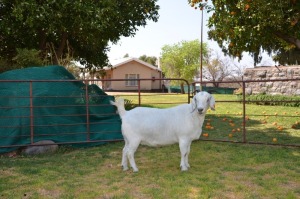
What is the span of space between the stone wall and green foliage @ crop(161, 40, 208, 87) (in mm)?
25283

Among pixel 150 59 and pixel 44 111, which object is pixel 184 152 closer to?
pixel 44 111

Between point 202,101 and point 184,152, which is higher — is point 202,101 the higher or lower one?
the higher one

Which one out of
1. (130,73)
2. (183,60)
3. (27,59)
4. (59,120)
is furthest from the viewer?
(183,60)

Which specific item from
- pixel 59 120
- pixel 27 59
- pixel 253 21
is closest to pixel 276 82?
pixel 253 21

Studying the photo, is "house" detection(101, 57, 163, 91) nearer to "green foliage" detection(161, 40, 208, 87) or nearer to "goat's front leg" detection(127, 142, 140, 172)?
"green foliage" detection(161, 40, 208, 87)

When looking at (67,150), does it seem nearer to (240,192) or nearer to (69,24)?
(240,192)

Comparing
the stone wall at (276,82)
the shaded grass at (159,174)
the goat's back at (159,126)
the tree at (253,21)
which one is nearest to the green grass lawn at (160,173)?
the shaded grass at (159,174)

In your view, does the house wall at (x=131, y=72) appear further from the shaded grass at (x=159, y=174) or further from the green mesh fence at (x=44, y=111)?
the shaded grass at (x=159, y=174)

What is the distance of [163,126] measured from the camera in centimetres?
600

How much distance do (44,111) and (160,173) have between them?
3649mm

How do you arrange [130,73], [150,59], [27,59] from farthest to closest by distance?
[150,59] → [130,73] → [27,59]

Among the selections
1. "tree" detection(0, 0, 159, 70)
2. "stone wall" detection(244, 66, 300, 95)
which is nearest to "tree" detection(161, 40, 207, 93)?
"stone wall" detection(244, 66, 300, 95)

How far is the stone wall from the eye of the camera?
62.6 feet

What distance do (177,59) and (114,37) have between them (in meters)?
32.4
